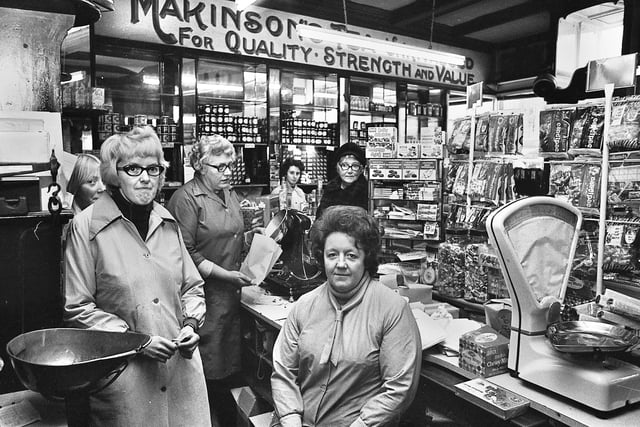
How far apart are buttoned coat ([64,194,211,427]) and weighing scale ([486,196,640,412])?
4.09ft

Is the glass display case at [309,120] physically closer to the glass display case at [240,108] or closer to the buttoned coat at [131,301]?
the glass display case at [240,108]

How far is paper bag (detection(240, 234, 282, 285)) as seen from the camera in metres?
3.07

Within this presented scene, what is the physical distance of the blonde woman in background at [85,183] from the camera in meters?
2.91

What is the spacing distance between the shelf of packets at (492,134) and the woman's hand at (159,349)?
3063mm

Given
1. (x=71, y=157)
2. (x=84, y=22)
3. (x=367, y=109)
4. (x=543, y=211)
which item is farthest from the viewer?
(x=367, y=109)

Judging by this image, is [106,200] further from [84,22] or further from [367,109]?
[367,109]

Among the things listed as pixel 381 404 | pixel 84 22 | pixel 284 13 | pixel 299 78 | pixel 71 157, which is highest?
pixel 284 13

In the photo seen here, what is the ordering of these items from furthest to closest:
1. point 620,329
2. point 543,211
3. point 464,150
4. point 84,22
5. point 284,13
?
point 284,13 < point 464,150 < point 84,22 < point 543,211 < point 620,329

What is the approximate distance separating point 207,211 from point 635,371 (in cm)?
221

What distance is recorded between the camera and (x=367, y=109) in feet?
26.5

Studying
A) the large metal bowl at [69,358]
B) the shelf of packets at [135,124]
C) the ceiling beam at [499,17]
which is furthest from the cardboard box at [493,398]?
the ceiling beam at [499,17]

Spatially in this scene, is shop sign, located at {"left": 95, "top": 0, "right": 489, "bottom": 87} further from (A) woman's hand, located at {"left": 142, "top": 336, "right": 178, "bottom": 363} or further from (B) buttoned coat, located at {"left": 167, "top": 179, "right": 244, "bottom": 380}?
(A) woman's hand, located at {"left": 142, "top": 336, "right": 178, "bottom": 363}

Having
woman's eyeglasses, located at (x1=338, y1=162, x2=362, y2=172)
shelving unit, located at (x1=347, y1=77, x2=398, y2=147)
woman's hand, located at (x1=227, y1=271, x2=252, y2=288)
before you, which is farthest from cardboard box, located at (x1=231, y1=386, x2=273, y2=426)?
shelving unit, located at (x1=347, y1=77, x2=398, y2=147)

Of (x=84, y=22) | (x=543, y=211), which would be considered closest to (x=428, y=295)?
Answer: (x=543, y=211)
